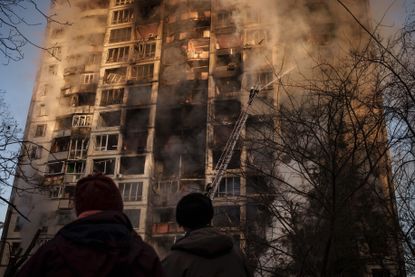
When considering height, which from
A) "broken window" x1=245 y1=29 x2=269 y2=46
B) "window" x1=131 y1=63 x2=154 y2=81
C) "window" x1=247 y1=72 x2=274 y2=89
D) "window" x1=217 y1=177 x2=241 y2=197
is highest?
"broken window" x1=245 y1=29 x2=269 y2=46

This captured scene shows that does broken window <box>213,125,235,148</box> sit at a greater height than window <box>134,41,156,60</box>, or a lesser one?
lesser

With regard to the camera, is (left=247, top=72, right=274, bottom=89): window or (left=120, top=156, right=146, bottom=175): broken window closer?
(left=247, top=72, right=274, bottom=89): window

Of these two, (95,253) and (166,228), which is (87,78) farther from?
(95,253)

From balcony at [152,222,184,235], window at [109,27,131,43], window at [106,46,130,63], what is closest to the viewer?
balcony at [152,222,184,235]

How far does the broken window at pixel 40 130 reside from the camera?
133 feet

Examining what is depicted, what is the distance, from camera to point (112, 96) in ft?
130

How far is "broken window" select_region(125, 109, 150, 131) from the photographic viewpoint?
3728 cm

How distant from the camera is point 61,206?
3534cm

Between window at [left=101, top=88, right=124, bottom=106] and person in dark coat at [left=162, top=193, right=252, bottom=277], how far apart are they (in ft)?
121

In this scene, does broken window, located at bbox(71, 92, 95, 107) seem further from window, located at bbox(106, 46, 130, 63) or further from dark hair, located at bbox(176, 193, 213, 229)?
dark hair, located at bbox(176, 193, 213, 229)

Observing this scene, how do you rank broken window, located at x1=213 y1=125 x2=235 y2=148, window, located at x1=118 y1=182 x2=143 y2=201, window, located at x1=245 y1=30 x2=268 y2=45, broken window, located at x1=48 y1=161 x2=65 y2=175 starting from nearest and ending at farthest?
window, located at x1=118 y1=182 x2=143 y2=201 → broken window, located at x1=213 y1=125 x2=235 y2=148 → window, located at x1=245 y1=30 x2=268 y2=45 → broken window, located at x1=48 y1=161 x2=65 y2=175

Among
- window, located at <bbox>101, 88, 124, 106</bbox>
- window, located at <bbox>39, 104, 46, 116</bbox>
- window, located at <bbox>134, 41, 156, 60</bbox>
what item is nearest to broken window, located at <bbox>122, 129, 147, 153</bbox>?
window, located at <bbox>101, 88, 124, 106</bbox>

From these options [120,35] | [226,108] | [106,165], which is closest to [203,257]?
[226,108]

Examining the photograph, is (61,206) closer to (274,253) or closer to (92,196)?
(274,253)
